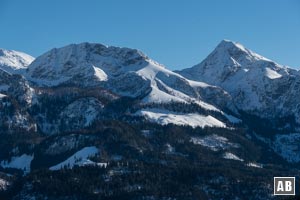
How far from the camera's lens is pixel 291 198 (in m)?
150

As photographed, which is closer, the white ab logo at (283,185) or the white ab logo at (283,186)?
the white ab logo at (283,186)

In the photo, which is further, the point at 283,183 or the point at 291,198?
the point at 291,198

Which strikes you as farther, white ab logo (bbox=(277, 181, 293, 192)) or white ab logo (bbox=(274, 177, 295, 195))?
white ab logo (bbox=(277, 181, 293, 192))

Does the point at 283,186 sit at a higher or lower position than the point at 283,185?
lower

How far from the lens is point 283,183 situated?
12194 centimetres

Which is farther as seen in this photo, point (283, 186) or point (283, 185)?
point (283, 185)

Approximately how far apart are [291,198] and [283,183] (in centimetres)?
2873
